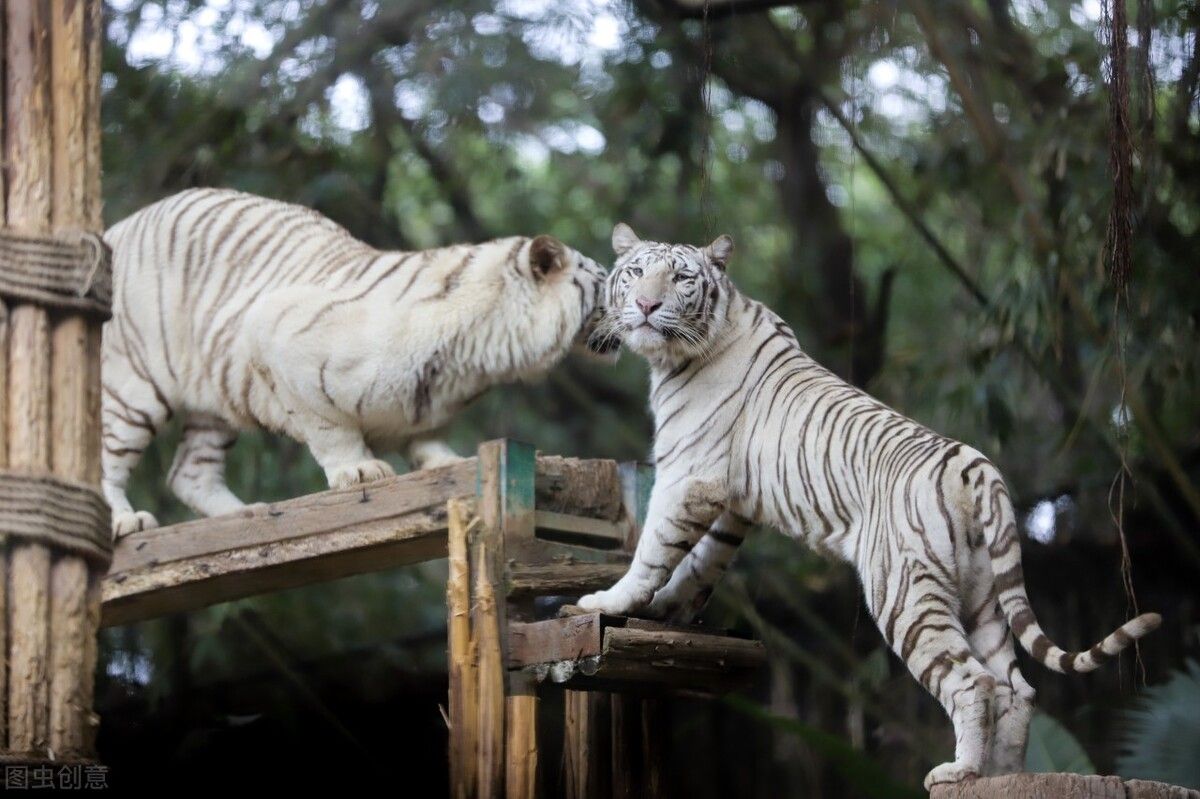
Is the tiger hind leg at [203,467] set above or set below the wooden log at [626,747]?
above

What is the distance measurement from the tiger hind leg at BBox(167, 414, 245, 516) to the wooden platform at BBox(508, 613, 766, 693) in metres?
1.42

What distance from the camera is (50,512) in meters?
2.27

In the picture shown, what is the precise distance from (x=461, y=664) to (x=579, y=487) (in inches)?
22.5

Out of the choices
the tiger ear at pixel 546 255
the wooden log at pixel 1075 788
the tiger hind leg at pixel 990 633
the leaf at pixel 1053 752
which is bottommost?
the wooden log at pixel 1075 788

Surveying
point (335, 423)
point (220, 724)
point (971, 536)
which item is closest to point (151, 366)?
point (335, 423)

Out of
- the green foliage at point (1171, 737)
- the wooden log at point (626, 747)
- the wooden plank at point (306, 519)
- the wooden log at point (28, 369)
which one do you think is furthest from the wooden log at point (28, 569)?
the green foliage at point (1171, 737)

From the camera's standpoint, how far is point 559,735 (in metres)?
6.66

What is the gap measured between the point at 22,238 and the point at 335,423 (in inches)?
68.2

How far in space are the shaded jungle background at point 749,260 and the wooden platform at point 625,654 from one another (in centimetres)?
225

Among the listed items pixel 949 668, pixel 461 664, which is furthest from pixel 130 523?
pixel 949 668

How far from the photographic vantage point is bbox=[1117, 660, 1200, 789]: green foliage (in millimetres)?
4535

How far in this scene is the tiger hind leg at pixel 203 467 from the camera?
4.42 m

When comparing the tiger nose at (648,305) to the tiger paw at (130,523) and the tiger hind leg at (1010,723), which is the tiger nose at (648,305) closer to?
the tiger hind leg at (1010,723)

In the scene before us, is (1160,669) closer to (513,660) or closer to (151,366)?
(513,660)
